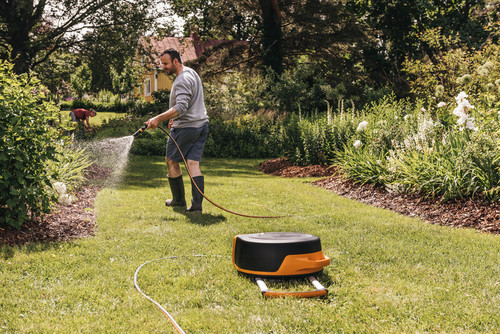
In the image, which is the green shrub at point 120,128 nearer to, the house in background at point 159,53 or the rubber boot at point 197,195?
the house in background at point 159,53

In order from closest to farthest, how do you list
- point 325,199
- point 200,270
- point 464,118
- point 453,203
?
point 200,270
point 453,203
point 464,118
point 325,199

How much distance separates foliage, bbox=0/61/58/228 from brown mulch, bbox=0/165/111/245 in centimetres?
12

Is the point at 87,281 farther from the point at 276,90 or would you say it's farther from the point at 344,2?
the point at 344,2

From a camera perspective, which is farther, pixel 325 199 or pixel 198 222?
pixel 325 199

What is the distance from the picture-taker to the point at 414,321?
2.32m

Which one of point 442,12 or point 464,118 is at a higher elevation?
point 442,12

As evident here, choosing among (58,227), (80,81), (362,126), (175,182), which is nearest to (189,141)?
(175,182)

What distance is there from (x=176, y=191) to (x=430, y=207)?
3.01 m

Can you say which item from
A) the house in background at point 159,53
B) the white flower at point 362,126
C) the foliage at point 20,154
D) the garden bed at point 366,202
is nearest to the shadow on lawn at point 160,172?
the garden bed at point 366,202

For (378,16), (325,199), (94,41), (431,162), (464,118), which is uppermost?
(378,16)

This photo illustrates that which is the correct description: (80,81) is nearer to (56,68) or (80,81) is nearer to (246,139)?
(56,68)

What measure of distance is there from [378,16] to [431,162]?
1328cm

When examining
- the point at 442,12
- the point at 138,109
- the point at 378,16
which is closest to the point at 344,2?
the point at 378,16

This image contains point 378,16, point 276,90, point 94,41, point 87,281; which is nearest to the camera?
point 87,281
